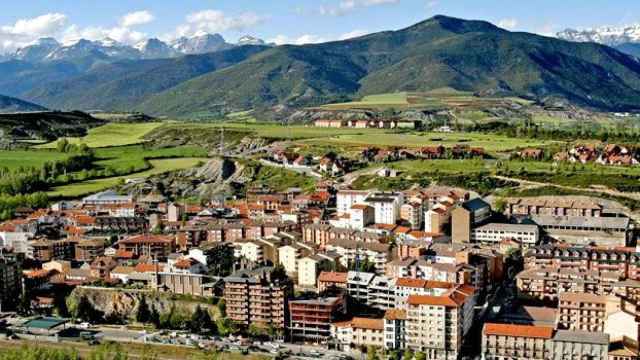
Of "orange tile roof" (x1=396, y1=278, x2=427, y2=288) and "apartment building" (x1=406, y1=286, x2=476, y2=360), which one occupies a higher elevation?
"orange tile roof" (x1=396, y1=278, x2=427, y2=288)

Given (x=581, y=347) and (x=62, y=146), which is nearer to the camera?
(x=581, y=347)

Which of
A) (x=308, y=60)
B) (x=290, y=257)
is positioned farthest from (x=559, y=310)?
(x=308, y=60)

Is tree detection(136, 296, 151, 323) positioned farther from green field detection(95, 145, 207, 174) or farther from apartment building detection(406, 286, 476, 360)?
green field detection(95, 145, 207, 174)

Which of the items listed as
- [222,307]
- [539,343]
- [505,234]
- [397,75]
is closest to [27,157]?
[222,307]

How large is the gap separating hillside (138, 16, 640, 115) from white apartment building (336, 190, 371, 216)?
267ft

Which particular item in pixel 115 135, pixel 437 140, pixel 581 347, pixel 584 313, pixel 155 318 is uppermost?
pixel 115 135

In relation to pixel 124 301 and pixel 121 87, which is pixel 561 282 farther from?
pixel 121 87

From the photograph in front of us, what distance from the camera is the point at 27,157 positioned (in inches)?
2532

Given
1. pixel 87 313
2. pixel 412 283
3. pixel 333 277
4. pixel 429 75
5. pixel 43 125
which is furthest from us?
pixel 429 75

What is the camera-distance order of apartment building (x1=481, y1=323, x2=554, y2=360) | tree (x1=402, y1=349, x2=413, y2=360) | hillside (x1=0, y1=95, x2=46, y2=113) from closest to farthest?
apartment building (x1=481, y1=323, x2=554, y2=360)
tree (x1=402, y1=349, x2=413, y2=360)
hillside (x1=0, y1=95, x2=46, y2=113)

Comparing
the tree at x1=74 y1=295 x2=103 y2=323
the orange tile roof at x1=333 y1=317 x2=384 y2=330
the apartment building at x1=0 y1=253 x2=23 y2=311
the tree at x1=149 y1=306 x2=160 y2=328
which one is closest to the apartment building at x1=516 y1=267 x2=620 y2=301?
the orange tile roof at x1=333 y1=317 x2=384 y2=330

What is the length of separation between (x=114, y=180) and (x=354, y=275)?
3062 cm

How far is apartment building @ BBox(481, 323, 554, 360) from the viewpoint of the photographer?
24594mm

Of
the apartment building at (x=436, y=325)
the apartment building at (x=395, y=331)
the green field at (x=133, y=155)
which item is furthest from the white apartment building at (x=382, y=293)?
the green field at (x=133, y=155)
